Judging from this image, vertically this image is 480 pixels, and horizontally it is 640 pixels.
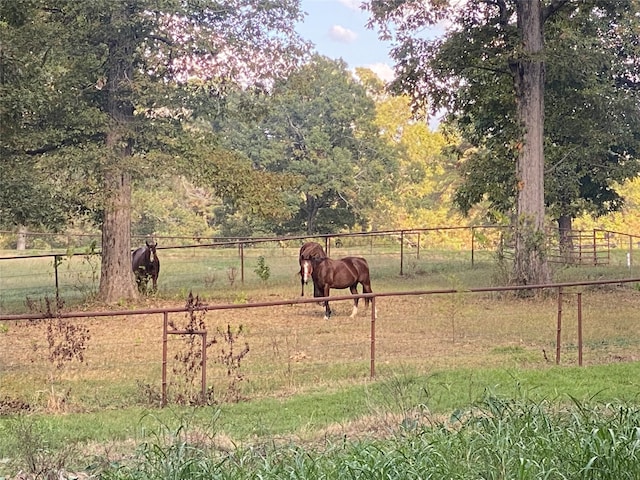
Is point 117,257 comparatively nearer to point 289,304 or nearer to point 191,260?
point 289,304

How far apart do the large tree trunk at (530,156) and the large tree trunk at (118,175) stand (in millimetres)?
10393

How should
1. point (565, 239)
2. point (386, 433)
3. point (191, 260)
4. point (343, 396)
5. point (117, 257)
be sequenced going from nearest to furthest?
point (386, 433)
point (343, 396)
point (117, 257)
point (565, 239)
point (191, 260)

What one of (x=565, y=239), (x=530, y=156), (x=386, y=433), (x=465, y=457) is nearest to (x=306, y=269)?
(x=530, y=156)

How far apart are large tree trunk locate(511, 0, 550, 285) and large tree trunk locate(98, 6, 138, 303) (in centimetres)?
1039

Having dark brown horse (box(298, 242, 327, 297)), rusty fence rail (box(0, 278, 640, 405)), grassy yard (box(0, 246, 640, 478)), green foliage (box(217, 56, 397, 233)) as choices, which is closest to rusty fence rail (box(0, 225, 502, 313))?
green foliage (box(217, 56, 397, 233))

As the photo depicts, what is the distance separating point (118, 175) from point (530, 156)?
10978mm

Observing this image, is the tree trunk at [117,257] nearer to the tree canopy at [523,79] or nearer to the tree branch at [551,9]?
Answer: the tree canopy at [523,79]

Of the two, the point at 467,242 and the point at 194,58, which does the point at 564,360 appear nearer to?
the point at 194,58

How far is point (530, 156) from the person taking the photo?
66.3ft

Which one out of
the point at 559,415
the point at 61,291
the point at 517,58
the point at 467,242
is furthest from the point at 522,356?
the point at 467,242

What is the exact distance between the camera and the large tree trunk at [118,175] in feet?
61.1

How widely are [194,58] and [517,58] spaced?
847 cm

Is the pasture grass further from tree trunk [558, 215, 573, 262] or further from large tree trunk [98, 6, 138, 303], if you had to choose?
tree trunk [558, 215, 573, 262]

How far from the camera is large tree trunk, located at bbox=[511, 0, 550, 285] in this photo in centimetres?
1983
